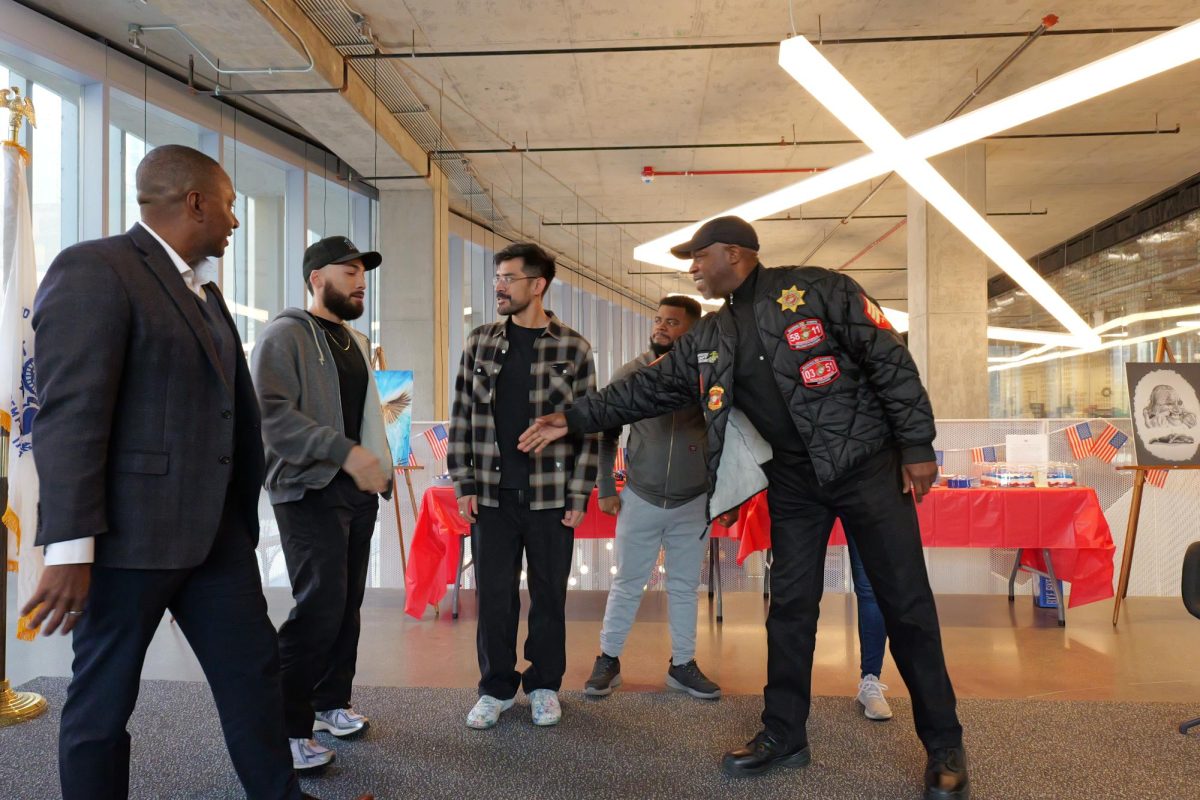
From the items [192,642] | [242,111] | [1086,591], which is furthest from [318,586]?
[242,111]

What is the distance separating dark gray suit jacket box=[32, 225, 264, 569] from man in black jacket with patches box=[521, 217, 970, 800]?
46.2 inches

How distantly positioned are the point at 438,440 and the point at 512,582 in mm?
2798

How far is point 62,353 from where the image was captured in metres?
1.53

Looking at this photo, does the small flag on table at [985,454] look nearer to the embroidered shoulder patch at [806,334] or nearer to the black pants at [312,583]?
the embroidered shoulder patch at [806,334]

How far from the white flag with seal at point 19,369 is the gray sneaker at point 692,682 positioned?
7.82 feet

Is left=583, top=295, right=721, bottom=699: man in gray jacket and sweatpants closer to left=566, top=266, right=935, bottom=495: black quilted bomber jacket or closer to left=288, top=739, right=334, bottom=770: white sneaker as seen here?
left=566, top=266, right=935, bottom=495: black quilted bomber jacket

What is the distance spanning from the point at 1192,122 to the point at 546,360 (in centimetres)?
766

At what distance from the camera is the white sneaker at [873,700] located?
2.93 m

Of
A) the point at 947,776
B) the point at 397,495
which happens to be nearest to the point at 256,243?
the point at 397,495

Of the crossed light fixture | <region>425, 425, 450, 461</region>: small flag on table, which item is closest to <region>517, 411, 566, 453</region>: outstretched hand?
the crossed light fixture

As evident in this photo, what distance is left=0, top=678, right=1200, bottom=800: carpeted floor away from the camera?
237 centimetres

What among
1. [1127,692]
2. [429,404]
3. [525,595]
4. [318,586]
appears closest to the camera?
[318,586]

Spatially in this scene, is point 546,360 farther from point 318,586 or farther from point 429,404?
point 429,404

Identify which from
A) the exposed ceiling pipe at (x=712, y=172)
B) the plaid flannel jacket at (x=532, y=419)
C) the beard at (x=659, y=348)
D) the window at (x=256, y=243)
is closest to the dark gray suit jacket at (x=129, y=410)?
the plaid flannel jacket at (x=532, y=419)
